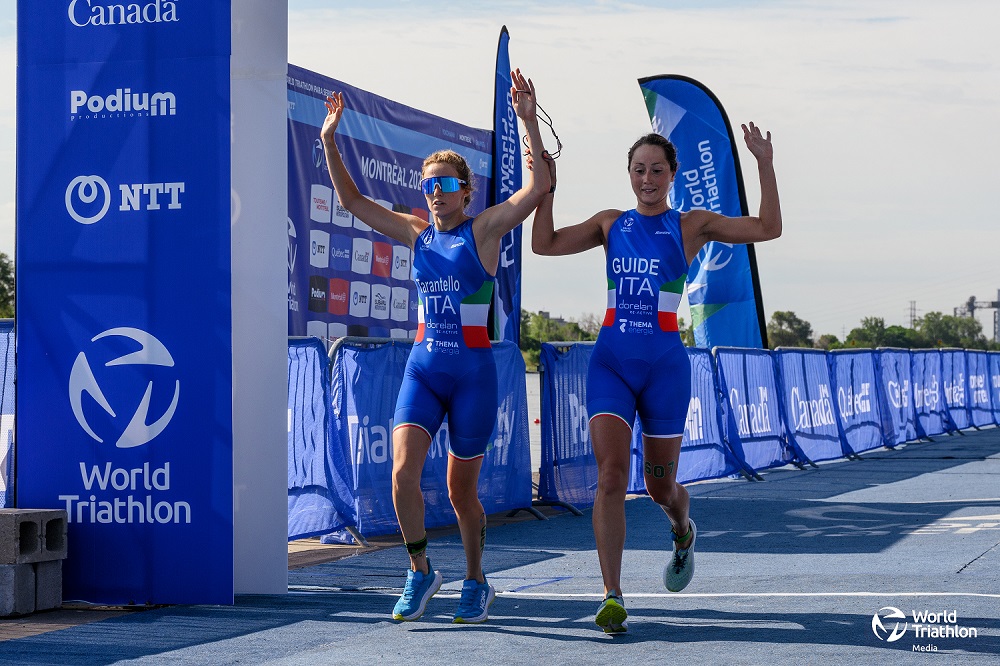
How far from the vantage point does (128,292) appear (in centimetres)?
677

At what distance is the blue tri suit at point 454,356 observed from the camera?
6.10 meters

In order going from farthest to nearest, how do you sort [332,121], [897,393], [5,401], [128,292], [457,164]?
[897,393] < [5,401] < [128,292] < [332,121] < [457,164]

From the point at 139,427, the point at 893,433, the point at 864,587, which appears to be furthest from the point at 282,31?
the point at 893,433

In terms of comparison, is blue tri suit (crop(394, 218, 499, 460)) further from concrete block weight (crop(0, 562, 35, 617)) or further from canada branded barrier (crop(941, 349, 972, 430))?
canada branded barrier (crop(941, 349, 972, 430))

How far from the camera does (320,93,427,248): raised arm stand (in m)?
6.51

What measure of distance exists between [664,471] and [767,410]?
11482 mm

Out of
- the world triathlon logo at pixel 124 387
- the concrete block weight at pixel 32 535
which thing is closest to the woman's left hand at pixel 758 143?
the world triathlon logo at pixel 124 387

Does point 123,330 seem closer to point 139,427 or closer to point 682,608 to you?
point 139,427

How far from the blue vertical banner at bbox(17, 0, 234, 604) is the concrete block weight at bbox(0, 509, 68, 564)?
0.14 metres

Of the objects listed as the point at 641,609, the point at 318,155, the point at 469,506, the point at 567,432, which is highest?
the point at 318,155

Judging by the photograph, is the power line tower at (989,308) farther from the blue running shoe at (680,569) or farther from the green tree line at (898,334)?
the blue running shoe at (680,569)

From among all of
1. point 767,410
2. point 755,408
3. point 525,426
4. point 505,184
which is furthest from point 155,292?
point 767,410

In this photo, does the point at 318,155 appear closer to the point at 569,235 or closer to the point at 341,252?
the point at 341,252

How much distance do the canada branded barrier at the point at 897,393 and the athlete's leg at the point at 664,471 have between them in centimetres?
1668
